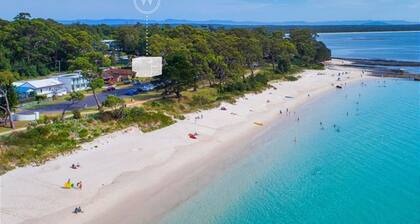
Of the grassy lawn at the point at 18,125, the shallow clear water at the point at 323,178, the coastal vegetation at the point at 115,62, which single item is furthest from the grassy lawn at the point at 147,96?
the shallow clear water at the point at 323,178

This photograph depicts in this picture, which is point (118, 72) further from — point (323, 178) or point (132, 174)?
point (323, 178)

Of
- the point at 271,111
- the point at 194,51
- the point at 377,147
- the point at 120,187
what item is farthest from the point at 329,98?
the point at 120,187

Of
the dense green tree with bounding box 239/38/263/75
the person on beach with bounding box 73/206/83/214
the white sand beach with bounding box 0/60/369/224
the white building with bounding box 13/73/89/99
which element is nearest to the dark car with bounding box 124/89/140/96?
the white building with bounding box 13/73/89/99

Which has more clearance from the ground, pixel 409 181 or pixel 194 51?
pixel 194 51

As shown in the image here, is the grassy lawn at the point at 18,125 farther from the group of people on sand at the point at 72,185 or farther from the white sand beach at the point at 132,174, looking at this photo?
the group of people on sand at the point at 72,185

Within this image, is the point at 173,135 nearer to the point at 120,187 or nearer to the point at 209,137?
the point at 209,137

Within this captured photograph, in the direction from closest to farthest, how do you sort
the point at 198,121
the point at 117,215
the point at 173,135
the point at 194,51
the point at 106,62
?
the point at 117,215 < the point at 173,135 < the point at 198,121 < the point at 106,62 < the point at 194,51
